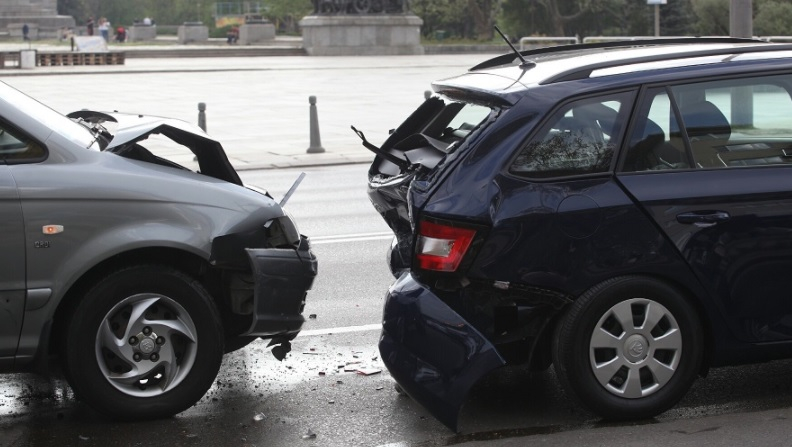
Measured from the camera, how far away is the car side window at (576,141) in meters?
5.36

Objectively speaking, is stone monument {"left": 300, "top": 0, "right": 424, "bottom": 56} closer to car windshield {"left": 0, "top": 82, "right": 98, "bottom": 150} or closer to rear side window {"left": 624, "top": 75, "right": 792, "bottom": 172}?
car windshield {"left": 0, "top": 82, "right": 98, "bottom": 150}

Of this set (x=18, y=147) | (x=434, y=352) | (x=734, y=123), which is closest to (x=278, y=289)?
(x=434, y=352)

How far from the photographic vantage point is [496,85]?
5.73m

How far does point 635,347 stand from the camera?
5.36 metres

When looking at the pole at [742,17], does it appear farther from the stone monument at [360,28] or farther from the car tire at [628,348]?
the stone monument at [360,28]

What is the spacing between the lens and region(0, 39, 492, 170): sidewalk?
20891 mm

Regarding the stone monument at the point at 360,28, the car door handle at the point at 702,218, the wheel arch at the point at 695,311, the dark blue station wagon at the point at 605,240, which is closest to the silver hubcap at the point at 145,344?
the dark blue station wagon at the point at 605,240

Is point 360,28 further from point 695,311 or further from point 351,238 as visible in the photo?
point 695,311

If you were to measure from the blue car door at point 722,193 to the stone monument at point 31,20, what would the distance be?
80.9 metres

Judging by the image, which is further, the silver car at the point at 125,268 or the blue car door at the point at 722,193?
the blue car door at the point at 722,193

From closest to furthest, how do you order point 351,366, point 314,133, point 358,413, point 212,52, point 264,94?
1. point 358,413
2. point 351,366
3. point 314,133
4. point 264,94
5. point 212,52

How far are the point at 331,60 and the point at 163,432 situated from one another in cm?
4928

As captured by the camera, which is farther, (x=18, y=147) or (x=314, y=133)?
(x=314, y=133)

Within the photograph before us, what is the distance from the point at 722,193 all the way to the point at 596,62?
34.8 inches
